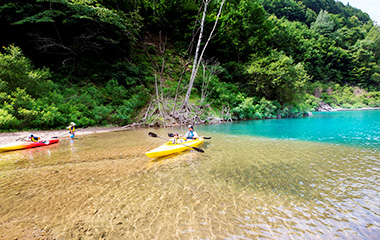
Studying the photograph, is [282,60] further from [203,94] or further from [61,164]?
[61,164]

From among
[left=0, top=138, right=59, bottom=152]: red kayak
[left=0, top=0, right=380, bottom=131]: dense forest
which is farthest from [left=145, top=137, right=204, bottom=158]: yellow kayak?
[left=0, top=0, right=380, bottom=131]: dense forest

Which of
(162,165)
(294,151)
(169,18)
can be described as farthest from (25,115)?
(169,18)

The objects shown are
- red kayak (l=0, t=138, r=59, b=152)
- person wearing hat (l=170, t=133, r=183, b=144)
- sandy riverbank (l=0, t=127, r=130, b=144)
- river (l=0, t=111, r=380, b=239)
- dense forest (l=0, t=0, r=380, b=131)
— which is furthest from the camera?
dense forest (l=0, t=0, r=380, b=131)

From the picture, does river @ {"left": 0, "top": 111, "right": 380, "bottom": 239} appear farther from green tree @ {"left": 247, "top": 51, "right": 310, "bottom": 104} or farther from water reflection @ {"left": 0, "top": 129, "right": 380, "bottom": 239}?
green tree @ {"left": 247, "top": 51, "right": 310, "bottom": 104}

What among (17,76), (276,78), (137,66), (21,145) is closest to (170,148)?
(21,145)

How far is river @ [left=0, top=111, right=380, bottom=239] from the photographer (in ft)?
9.72

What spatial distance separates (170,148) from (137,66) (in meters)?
17.5

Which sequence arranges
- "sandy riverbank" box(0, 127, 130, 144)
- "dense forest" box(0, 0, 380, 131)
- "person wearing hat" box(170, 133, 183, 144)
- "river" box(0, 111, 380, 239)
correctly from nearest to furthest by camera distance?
1. "river" box(0, 111, 380, 239)
2. "person wearing hat" box(170, 133, 183, 144)
3. "sandy riverbank" box(0, 127, 130, 144)
4. "dense forest" box(0, 0, 380, 131)

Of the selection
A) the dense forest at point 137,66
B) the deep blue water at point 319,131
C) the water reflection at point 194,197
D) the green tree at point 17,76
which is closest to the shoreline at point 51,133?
the dense forest at point 137,66

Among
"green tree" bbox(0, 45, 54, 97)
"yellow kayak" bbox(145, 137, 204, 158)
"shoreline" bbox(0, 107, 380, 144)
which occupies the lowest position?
"yellow kayak" bbox(145, 137, 204, 158)

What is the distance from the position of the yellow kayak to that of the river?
28 centimetres

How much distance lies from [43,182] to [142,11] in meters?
27.7

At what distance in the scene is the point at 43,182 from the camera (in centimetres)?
475

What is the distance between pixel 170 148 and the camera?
24.0 feet
